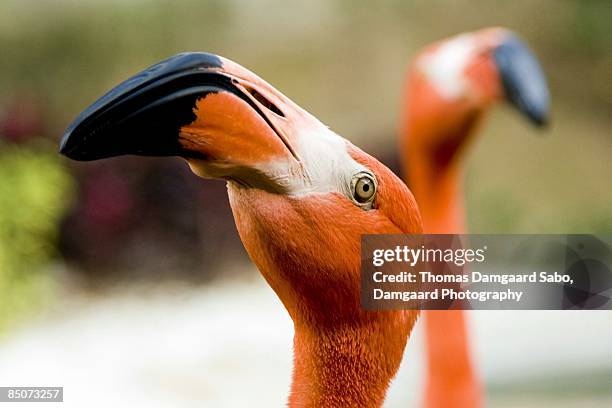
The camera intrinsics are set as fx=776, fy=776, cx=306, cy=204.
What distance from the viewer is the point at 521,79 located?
158 cm

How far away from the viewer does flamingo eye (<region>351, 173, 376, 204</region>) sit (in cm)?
96

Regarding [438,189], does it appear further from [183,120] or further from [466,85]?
[183,120]

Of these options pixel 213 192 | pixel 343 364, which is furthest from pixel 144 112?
pixel 213 192

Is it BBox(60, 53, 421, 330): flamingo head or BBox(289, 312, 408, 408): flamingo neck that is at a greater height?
BBox(60, 53, 421, 330): flamingo head

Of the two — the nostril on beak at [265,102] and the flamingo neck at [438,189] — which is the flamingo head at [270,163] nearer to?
the nostril on beak at [265,102]

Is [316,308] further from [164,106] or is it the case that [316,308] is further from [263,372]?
[263,372]

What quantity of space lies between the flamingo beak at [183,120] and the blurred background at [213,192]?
804 millimetres

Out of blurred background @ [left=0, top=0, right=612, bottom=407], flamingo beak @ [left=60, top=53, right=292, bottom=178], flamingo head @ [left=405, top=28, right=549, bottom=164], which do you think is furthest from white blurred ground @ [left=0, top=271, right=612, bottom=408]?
flamingo beak @ [left=60, top=53, right=292, bottom=178]

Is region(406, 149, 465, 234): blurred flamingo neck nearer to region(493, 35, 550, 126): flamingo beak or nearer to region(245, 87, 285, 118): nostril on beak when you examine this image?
region(493, 35, 550, 126): flamingo beak

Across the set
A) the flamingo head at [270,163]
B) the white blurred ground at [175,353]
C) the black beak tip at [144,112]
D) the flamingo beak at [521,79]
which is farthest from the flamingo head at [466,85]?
the black beak tip at [144,112]

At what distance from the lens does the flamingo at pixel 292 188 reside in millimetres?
818

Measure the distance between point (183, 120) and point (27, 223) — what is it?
106cm

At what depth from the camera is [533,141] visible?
65.9 inches

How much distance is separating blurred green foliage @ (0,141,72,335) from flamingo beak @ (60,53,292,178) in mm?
932
